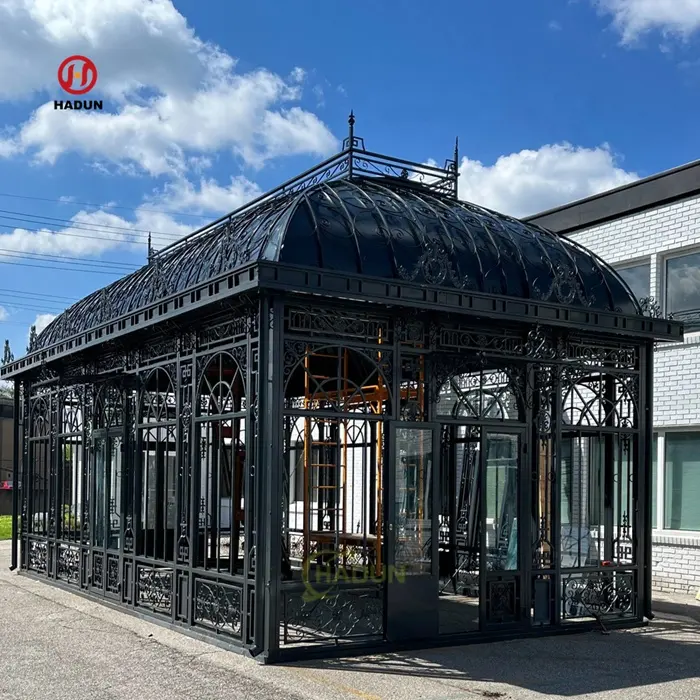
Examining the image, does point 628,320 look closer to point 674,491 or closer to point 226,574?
point 674,491

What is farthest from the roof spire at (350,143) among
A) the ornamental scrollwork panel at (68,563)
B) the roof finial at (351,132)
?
the ornamental scrollwork panel at (68,563)

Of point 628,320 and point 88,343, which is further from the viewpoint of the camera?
point 88,343

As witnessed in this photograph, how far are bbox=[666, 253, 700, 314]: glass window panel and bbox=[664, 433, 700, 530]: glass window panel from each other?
198 centimetres

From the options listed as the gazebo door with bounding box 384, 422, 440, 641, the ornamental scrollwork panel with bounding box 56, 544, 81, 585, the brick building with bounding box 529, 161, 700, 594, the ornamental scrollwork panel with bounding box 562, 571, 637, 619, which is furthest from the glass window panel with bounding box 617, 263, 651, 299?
the ornamental scrollwork panel with bounding box 56, 544, 81, 585

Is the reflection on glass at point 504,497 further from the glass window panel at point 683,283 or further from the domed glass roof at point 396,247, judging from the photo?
the glass window panel at point 683,283

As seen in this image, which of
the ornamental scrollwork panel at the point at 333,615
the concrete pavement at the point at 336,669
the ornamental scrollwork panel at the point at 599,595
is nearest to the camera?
the concrete pavement at the point at 336,669

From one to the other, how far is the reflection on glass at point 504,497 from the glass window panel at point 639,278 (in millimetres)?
5838

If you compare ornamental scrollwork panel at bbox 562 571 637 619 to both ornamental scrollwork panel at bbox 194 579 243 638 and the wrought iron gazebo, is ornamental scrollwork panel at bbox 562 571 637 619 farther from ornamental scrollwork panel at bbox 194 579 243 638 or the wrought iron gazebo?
ornamental scrollwork panel at bbox 194 579 243 638

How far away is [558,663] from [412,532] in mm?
1900

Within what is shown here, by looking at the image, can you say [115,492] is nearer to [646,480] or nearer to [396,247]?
[396,247]

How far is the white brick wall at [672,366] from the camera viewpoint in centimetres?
1483

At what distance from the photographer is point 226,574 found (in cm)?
1016

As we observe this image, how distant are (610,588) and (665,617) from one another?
1265 millimetres

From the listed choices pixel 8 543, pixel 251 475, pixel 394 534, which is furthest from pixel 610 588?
pixel 8 543
